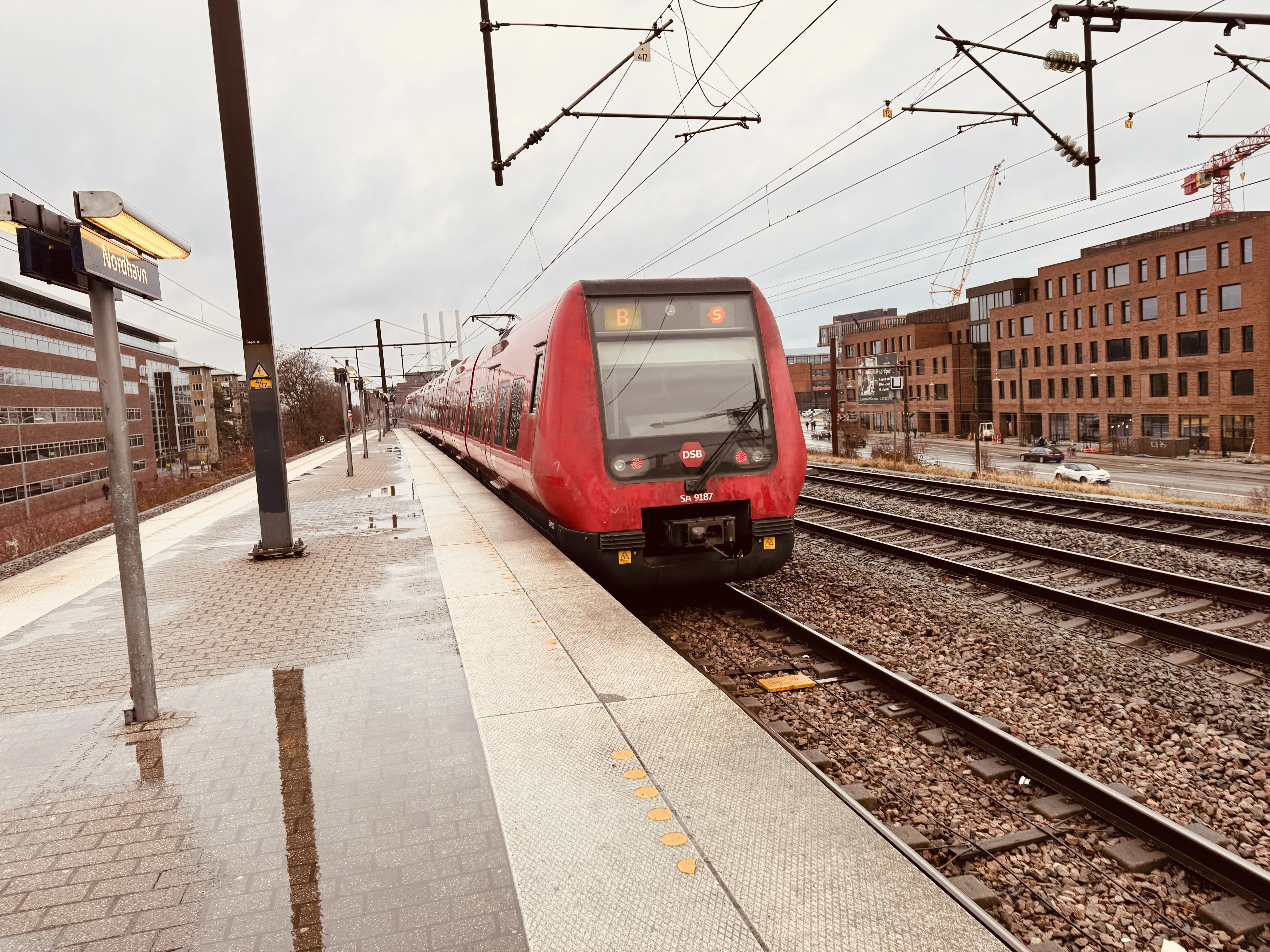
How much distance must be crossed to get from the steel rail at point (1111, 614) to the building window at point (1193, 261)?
48.0 meters

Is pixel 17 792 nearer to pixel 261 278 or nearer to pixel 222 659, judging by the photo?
pixel 222 659

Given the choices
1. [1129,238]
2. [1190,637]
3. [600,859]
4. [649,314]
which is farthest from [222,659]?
[1129,238]

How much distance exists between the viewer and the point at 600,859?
2.92 metres

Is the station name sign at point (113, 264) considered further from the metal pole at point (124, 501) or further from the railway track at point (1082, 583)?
the railway track at point (1082, 583)

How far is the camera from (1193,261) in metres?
46.3

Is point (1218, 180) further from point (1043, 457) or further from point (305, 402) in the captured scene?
point (305, 402)

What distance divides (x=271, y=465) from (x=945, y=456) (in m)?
49.4

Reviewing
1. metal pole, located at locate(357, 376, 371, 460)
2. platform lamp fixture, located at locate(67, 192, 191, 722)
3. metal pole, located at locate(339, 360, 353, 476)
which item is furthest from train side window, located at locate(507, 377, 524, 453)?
metal pole, located at locate(357, 376, 371, 460)

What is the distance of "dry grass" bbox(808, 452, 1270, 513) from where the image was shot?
15.3m

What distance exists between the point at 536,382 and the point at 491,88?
4203mm

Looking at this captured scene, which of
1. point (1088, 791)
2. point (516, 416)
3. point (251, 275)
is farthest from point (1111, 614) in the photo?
point (251, 275)

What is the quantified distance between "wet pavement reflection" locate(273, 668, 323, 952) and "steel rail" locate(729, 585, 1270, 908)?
3.61 meters

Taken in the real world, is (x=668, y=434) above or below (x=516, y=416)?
below

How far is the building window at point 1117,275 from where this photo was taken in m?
50.8
